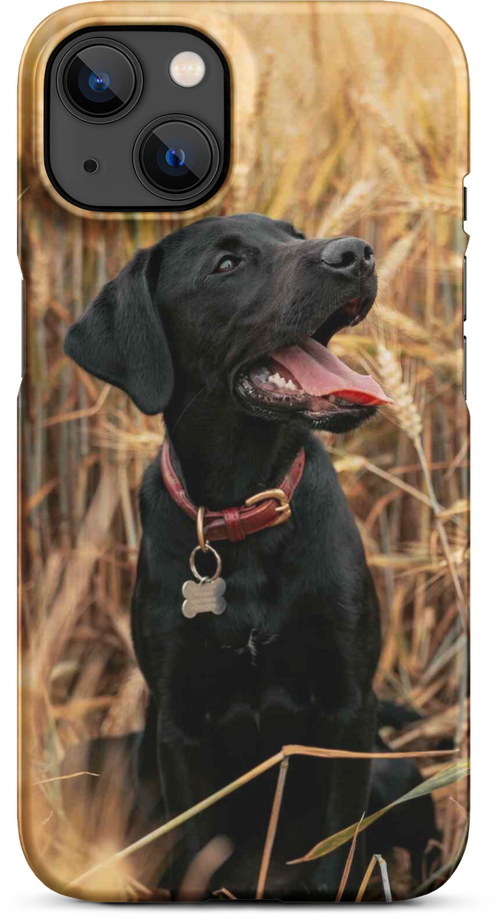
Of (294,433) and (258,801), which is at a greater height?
(294,433)

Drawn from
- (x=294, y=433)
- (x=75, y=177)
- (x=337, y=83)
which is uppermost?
(x=337, y=83)

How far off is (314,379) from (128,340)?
542mm

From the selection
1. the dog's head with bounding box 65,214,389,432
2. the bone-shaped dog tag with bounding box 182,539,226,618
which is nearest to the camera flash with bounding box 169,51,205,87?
the dog's head with bounding box 65,214,389,432

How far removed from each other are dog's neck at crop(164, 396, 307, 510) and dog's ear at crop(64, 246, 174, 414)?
0.52ft

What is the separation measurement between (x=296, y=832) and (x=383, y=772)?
297mm

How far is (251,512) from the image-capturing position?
3150mm

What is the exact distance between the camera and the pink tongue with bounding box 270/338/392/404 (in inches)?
115

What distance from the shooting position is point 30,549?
124 inches

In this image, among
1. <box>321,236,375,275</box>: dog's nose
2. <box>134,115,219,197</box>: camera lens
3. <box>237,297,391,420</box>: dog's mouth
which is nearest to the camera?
<box>321,236,375,275</box>: dog's nose

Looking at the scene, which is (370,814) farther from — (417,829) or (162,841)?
(162,841)

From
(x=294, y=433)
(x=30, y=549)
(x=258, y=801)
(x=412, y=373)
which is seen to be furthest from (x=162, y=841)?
(x=412, y=373)

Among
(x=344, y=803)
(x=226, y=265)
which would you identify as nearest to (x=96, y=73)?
(x=226, y=265)

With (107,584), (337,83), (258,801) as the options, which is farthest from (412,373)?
(258,801)

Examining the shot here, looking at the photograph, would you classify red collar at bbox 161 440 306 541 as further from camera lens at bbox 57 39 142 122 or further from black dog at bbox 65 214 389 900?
camera lens at bbox 57 39 142 122
